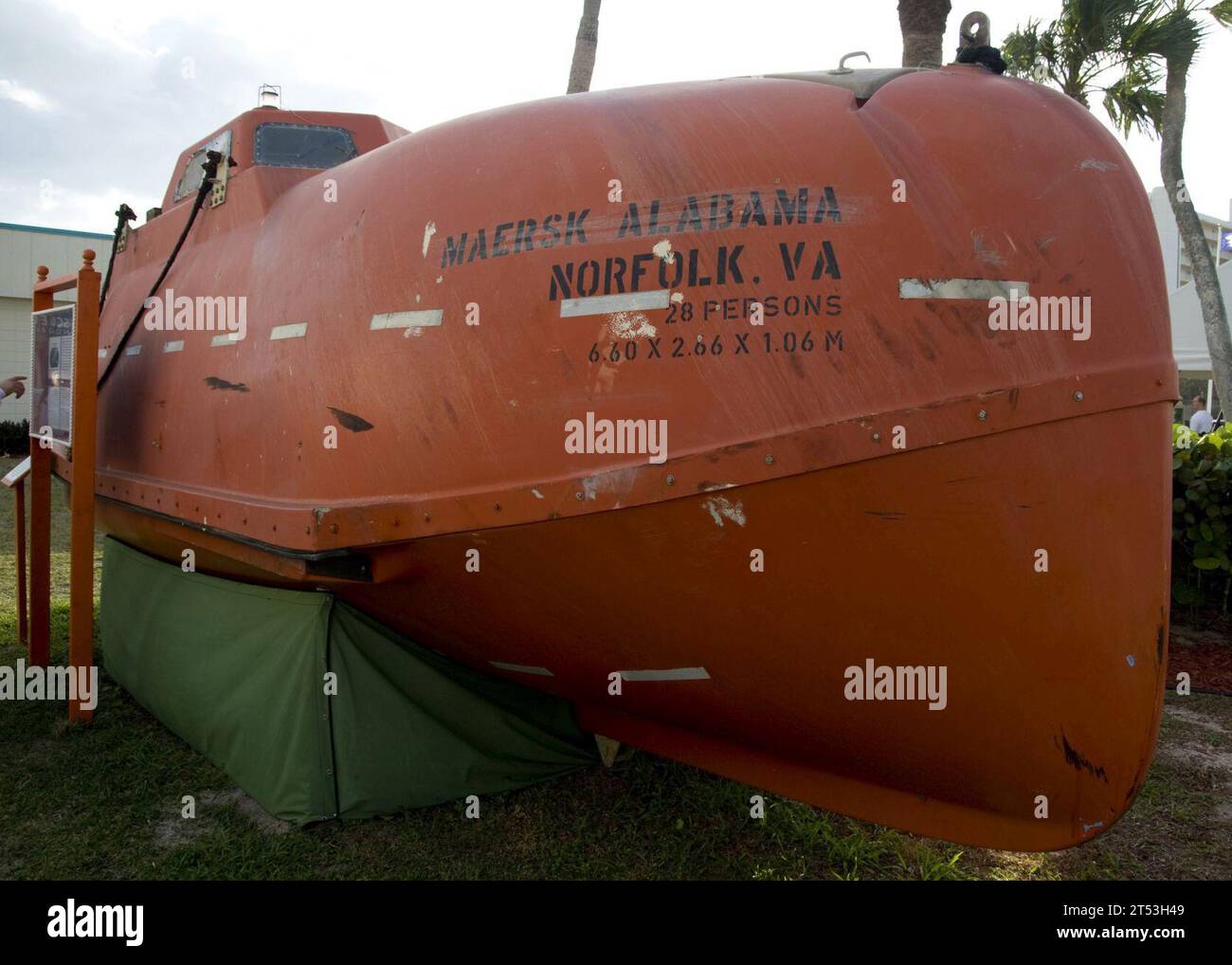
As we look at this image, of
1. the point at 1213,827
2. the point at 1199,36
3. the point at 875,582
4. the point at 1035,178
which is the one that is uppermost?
the point at 1199,36

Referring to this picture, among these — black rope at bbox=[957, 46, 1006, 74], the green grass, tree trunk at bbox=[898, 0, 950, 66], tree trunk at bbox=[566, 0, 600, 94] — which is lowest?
the green grass

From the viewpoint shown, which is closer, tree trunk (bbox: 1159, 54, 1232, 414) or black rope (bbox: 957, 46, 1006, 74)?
black rope (bbox: 957, 46, 1006, 74)

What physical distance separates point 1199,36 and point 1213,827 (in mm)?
10455

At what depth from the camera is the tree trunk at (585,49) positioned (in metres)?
8.83

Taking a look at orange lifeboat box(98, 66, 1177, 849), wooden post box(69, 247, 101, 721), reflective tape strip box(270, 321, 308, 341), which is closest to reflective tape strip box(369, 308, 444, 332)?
orange lifeboat box(98, 66, 1177, 849)

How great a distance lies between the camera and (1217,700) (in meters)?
5.36

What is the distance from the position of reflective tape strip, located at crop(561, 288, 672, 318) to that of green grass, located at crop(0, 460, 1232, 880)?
201 cm

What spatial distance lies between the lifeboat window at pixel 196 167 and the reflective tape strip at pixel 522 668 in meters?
2.75

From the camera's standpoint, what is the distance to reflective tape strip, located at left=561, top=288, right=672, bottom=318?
2492 mm
